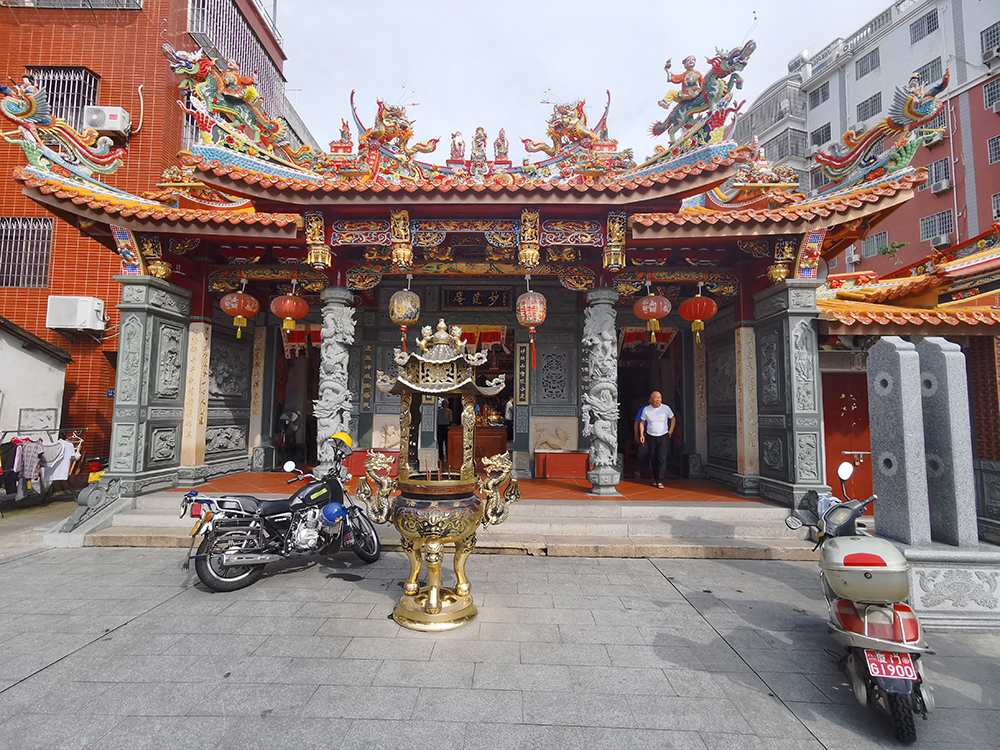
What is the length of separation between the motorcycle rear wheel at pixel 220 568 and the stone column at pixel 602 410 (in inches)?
167

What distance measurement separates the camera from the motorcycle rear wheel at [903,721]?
88.3 inches

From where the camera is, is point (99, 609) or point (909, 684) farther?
point (99, 609)

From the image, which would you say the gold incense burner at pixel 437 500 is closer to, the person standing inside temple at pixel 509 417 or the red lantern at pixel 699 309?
the red lantern at pixel 699 309

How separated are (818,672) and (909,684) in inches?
26.5

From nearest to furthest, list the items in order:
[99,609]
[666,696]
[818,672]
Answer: [666,696]
[818,672]
[99,609]

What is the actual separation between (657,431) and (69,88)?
50.5 ft

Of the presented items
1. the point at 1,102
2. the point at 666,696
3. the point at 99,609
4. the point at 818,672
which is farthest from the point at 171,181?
the point at 818,672

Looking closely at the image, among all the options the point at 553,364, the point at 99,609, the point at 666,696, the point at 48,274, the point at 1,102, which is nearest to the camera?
the point at 666,696

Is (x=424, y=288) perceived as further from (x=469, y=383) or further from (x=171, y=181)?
(x=469, y=383)

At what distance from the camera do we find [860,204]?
5895 millimetres

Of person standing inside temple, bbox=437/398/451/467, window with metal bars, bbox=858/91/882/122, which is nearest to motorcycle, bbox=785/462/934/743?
person standing inside temple, bbox=437/398/451/467

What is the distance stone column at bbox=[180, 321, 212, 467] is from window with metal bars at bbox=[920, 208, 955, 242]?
24161mm

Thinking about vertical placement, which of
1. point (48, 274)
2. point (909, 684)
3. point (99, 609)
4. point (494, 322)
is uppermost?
point (48, 274)

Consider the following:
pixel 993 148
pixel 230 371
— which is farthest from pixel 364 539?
pixel 993 148
